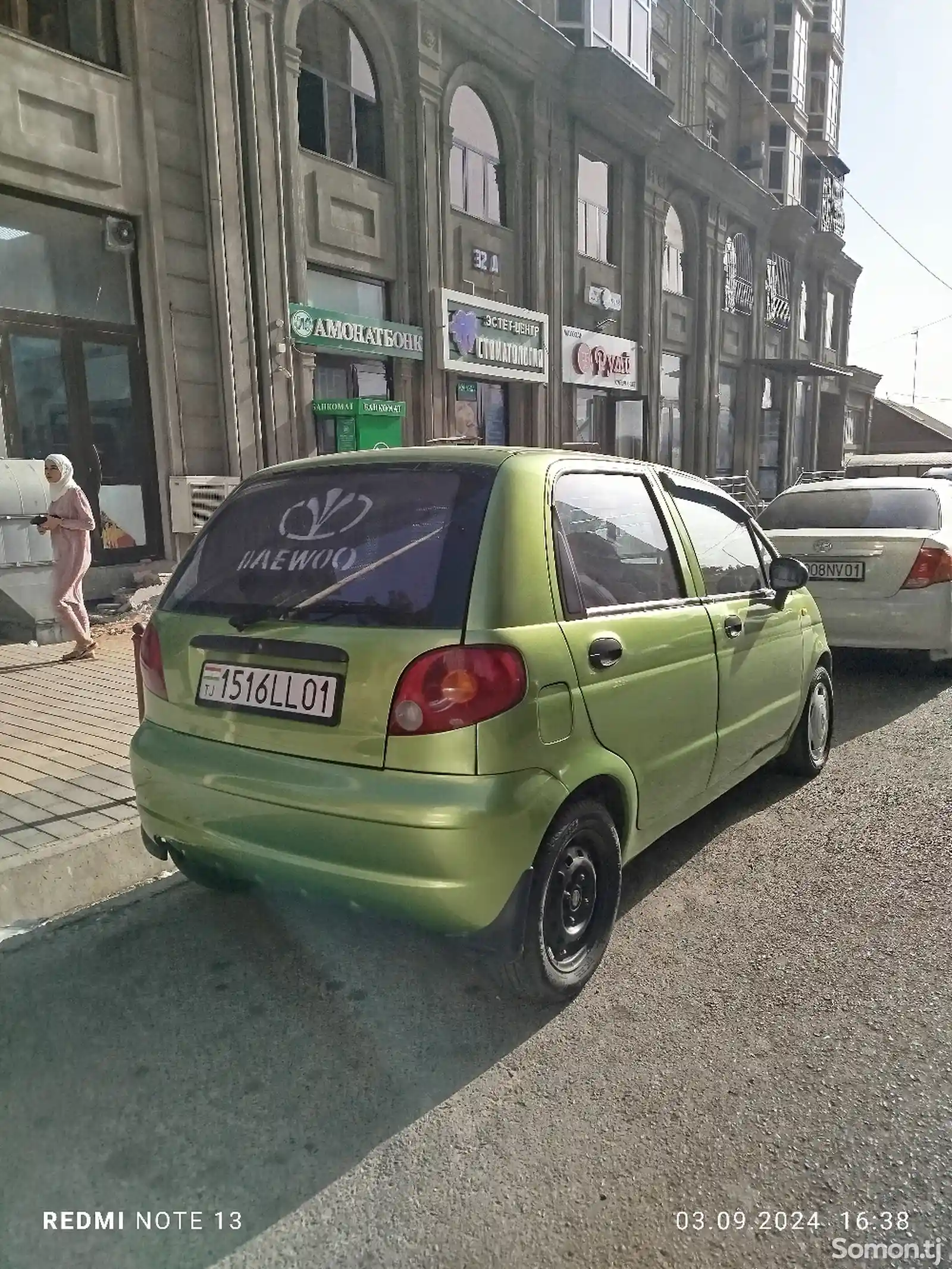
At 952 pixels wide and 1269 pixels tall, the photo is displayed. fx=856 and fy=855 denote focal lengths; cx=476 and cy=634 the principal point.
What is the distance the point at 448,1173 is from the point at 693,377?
2312 centimetres

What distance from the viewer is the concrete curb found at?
327 centimetres

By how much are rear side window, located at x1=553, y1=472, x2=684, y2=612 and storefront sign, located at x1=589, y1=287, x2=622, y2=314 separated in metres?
15.8

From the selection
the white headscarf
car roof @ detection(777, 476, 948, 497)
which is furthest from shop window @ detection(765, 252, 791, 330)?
the white headscarf

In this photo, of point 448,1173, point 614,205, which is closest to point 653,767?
point 448,1173

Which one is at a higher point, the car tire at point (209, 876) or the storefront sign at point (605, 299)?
the storefront sign at point (605, 299)

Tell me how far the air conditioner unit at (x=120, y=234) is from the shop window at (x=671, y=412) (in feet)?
46.4

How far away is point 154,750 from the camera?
2893 mm

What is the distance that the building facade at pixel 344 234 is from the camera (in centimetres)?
936

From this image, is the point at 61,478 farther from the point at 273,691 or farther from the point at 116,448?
the point at 273,691

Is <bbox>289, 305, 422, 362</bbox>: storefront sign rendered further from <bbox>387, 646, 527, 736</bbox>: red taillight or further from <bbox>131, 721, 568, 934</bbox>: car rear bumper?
<bbox>387, 646, 527, 736</bbox>: red taillight

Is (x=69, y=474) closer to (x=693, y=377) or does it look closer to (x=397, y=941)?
(x=397, y=941)

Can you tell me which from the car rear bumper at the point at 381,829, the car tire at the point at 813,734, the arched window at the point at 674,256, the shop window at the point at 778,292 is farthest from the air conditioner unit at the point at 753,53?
the car rear bumper at the point at 381,829

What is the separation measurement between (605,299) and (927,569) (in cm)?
1359
